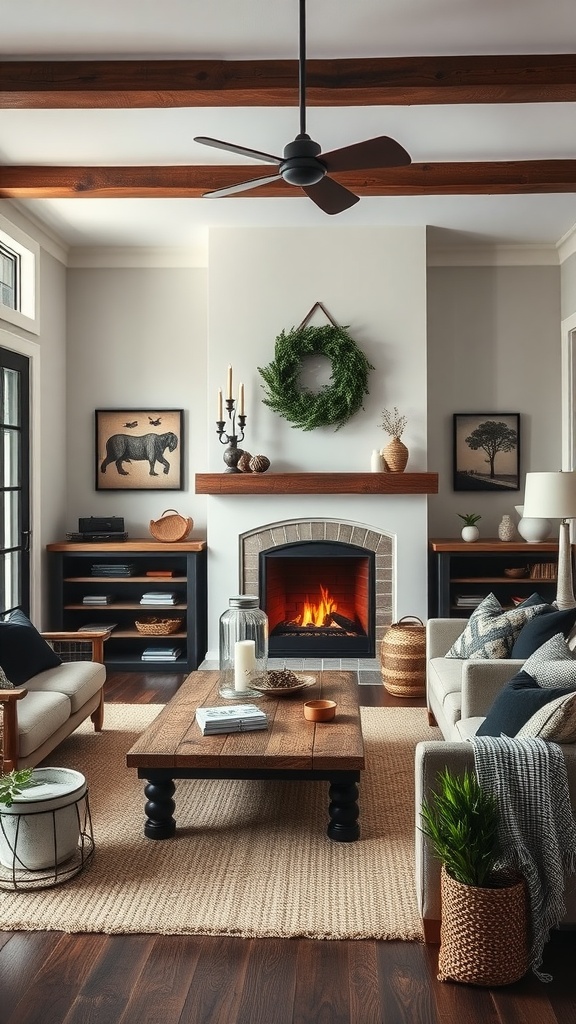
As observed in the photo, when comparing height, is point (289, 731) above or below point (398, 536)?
below

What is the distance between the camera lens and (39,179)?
4.85 m

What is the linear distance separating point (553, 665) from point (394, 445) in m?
3.20

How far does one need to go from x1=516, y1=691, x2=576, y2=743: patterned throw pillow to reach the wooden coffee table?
75cm

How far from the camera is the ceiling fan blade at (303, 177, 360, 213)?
11.1 ft

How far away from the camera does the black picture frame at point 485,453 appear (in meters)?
6.44

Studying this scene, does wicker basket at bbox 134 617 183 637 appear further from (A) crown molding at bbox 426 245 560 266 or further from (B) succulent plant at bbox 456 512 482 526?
(A) crown molding at bbox 426 245 560 266

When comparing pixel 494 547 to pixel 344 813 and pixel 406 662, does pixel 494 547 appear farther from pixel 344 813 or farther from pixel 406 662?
pixel 344 813

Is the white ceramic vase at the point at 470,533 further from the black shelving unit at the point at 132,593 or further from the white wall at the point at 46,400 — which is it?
the white wall at the point at 46,400

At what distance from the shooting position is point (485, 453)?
6.45 m

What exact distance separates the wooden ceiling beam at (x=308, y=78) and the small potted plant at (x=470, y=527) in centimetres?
304

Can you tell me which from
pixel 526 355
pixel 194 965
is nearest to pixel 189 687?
pixel 194 965

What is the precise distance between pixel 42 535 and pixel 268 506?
5.33ft

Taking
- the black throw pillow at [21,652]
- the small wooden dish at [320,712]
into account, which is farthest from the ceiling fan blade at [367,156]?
the black throw pillow at [21,652]

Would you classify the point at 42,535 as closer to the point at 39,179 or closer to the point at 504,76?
the point at 39,179
